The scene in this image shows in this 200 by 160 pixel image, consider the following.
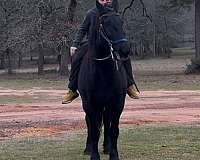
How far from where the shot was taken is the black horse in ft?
27.0

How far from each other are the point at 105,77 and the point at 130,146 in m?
2.98

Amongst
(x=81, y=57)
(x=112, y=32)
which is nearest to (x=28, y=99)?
(x=81, y=57)

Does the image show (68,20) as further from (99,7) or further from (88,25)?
(99,7)

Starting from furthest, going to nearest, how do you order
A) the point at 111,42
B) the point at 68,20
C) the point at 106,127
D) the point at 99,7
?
the point at 68,20 → the point at 106,127 → the point at 99,7 → the point at 111,42

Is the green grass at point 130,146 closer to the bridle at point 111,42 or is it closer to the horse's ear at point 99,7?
the bridle at point 111,42

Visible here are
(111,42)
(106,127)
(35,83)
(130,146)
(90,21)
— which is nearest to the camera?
(111,42)

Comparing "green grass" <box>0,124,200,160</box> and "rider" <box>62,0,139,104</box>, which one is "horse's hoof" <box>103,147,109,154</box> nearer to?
"green grass" <box>0,124,200,160</box>

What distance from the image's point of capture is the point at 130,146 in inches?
444

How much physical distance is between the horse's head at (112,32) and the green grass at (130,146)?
2630 mm

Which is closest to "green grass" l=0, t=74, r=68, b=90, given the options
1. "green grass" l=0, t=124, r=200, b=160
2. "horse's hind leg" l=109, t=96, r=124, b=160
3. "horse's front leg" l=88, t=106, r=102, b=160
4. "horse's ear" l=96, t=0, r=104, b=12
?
"green grass" l=0, t=124, r=200, b=160

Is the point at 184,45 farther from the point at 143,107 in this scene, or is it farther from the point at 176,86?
the point at 143,107

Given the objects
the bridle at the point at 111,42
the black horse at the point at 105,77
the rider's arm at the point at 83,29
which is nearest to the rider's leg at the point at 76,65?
the rider's arm at the point at 83,29

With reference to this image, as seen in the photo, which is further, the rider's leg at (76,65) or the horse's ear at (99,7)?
the rider's leg at (76,65)

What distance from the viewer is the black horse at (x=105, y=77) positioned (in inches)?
324
